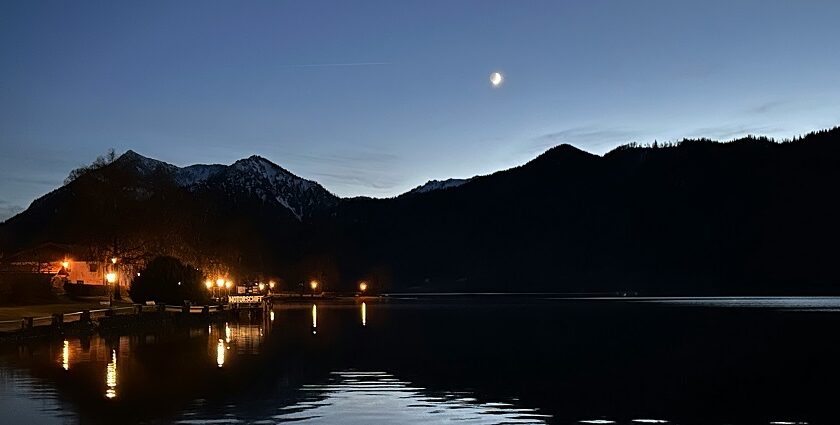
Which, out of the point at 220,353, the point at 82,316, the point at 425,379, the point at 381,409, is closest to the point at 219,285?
the point at 82,316

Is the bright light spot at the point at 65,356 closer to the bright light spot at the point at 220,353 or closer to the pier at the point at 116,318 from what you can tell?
the pier at the point at 116,318

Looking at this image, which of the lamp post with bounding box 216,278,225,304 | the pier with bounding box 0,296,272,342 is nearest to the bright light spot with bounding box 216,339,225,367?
the pier with bounding box 0,296,272,342

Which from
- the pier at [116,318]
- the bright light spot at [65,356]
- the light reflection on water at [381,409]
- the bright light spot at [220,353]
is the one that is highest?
the pier at [116,318]

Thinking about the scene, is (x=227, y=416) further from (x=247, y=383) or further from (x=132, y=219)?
(x=132, y=219)

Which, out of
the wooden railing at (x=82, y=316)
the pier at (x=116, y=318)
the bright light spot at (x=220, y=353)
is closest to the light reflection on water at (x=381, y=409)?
the bright light spot at (x=220, y=353)

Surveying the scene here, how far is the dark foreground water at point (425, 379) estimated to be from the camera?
86.9 ft

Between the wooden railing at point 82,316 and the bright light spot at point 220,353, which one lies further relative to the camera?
the wooden railing at point 82,316

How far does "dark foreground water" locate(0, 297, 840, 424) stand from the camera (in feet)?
86.9

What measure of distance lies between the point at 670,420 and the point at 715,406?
12.3 feet

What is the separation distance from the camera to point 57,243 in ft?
379

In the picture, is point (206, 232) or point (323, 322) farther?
point (206, 232)

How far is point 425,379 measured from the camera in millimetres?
35719

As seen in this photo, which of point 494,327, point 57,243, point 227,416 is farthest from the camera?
point 57,243

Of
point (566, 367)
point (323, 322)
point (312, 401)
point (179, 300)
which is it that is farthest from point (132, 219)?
point (312, 401)
